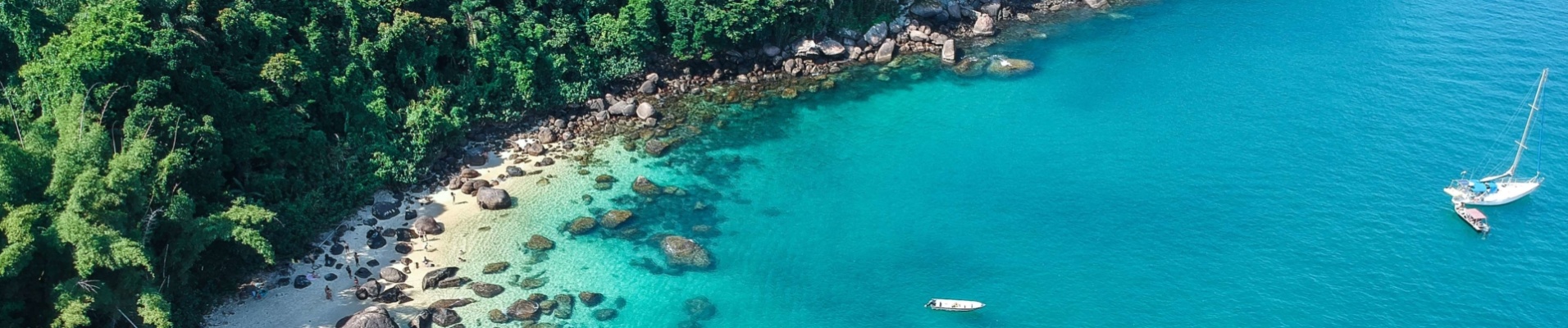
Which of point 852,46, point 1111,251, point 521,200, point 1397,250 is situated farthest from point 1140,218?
point 521,200

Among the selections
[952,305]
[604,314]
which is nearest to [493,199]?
[604,314]

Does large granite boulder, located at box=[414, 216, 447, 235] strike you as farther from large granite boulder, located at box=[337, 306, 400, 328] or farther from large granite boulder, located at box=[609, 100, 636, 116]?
large granite boulder, located at box=[609, 100, 636, 116]


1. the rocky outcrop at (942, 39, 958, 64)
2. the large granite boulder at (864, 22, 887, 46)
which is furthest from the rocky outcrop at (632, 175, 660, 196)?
the rocky outcrop at (942, 39, 958, 64)

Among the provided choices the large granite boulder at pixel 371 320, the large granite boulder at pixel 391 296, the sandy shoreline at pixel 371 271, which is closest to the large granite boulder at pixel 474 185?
the sandy shoreline at pixel 371 271

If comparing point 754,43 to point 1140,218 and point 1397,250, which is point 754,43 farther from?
point 1397,250

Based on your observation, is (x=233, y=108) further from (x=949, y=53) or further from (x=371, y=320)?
(x=949, y=53)

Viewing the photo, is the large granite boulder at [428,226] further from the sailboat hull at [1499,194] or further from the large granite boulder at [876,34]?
the sailboat hull at [1499,194]
